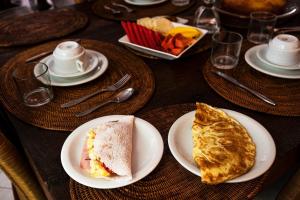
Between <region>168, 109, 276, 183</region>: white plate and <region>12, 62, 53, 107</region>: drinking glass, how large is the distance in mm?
382

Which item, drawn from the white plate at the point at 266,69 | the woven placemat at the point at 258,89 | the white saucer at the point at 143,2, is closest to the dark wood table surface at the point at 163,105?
the woven placemat at the point at 258,89

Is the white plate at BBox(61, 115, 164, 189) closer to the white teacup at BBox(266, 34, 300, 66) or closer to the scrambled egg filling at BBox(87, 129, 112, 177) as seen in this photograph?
the scrambled egg filling at BBox(87, 129, 112, 177)

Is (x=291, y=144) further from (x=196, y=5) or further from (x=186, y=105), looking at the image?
(x=196, y=5)

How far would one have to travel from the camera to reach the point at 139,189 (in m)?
0.60

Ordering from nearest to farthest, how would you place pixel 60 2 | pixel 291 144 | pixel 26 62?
pixel 291 144
pixel 26 62
pixel 60 2

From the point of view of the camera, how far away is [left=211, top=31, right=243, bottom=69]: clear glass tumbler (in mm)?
970

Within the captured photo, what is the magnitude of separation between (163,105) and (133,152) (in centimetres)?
20

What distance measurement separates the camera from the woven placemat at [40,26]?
1.17 meters

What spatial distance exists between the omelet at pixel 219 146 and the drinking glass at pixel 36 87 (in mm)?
426

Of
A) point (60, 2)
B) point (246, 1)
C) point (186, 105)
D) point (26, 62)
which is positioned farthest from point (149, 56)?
point (60, 2)

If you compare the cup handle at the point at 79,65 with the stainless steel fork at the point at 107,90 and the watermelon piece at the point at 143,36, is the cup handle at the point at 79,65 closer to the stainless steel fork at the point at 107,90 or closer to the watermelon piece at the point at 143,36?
the stainless steel fork at the point at 107,90

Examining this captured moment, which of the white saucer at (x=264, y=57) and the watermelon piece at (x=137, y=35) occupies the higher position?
the watermelon piece at (x=137, y=35)

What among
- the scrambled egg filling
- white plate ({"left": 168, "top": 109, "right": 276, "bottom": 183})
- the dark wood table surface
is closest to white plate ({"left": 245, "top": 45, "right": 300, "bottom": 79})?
the dark wood table surface

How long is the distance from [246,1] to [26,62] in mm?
892
